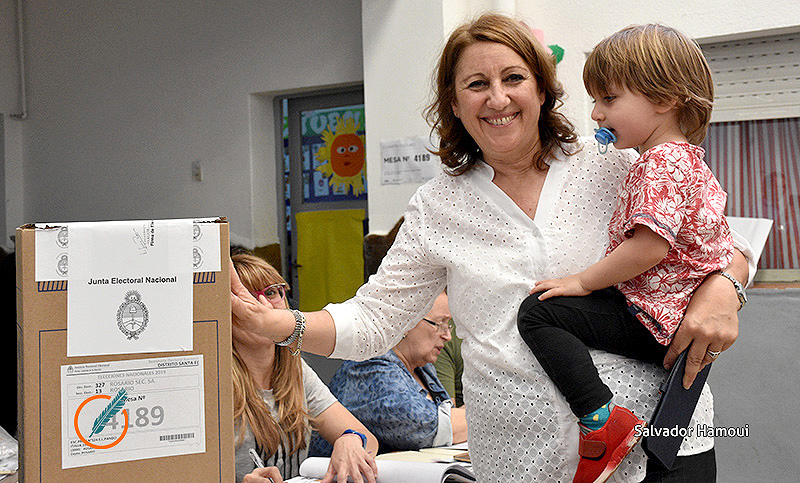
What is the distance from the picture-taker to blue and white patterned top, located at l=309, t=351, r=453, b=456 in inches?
84.3

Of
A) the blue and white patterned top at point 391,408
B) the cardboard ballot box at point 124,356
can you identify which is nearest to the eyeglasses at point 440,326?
the blue and white patterned top at point 391,408

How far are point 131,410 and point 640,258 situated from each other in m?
0.76

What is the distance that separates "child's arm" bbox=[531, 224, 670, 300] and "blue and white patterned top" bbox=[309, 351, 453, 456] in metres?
1.08

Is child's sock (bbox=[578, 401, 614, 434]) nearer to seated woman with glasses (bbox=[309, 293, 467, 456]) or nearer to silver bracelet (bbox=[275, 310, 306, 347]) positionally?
silver bracelet (bbox=[275, 310, 306, 347])

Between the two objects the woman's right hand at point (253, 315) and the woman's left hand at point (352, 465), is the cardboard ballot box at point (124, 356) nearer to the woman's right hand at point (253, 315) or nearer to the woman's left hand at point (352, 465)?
the woman's right hand at point (253, 315)

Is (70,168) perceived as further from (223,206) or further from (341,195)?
(341,195)

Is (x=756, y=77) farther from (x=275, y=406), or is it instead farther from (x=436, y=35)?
(x=275, y=406)

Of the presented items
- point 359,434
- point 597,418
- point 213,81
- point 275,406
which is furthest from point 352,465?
point 213,81

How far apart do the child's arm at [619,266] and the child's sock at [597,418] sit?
7.1 inches

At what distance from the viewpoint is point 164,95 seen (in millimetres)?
4488

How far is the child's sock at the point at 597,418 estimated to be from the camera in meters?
1.10

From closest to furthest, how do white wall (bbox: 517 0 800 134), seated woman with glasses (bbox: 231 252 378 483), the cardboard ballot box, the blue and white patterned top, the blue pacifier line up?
1. the cardboard ballot box
2. the blue pacifier
3. seated woman with glasses (bbox: 231 252 378 483)
4. the blue and white patterned top
5. white wall (bbox: 517 0 800 134)

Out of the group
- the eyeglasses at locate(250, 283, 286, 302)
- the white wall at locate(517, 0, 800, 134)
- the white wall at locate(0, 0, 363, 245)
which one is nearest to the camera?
the eyeglasses at locate(250, 283, 286, 302)

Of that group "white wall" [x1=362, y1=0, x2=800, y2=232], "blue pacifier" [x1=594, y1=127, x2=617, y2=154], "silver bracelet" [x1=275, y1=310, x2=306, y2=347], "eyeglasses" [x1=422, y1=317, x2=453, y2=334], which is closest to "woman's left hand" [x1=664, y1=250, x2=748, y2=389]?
"blue pacifier" [x1=594, y1=127, x2=617, y2=154]
